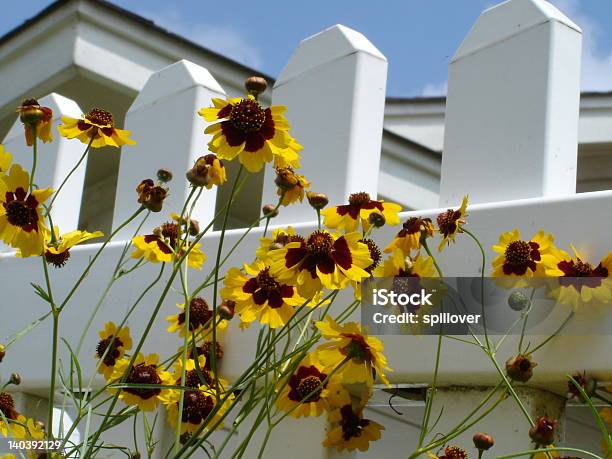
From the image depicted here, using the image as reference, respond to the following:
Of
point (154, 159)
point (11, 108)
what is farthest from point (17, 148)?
point (11, 108)

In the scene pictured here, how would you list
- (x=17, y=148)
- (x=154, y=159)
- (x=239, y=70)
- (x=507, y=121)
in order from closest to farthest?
(x=507, y=121)
(x=154, y=159)
(x=17, y=148)
(x=239, y=70)

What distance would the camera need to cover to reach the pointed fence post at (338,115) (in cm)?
162

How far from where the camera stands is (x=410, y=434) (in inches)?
95.0

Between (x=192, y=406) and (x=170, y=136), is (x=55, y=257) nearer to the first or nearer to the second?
(x=192, y=406)

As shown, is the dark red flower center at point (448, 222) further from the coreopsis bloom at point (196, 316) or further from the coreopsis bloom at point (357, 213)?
the coreopsis bloom at point (196, 316)

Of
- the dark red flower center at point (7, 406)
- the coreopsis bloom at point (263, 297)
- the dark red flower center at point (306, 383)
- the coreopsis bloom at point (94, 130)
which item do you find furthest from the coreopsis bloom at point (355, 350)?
the dark red flower center at point (7, 406)

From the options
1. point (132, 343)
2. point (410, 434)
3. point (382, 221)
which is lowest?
point (410, 434)

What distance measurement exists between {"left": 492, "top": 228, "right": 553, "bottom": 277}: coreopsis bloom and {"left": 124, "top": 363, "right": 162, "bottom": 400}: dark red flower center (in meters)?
0.45

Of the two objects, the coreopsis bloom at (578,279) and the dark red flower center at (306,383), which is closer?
the coreopsis bloom at (578,279)

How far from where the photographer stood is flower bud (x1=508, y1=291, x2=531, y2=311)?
1310 mm

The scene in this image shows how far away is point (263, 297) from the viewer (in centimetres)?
126

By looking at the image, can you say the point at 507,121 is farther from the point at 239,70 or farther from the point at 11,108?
the point at 11,108

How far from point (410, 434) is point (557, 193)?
1103 mm

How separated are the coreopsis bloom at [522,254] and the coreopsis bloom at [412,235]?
95mm
